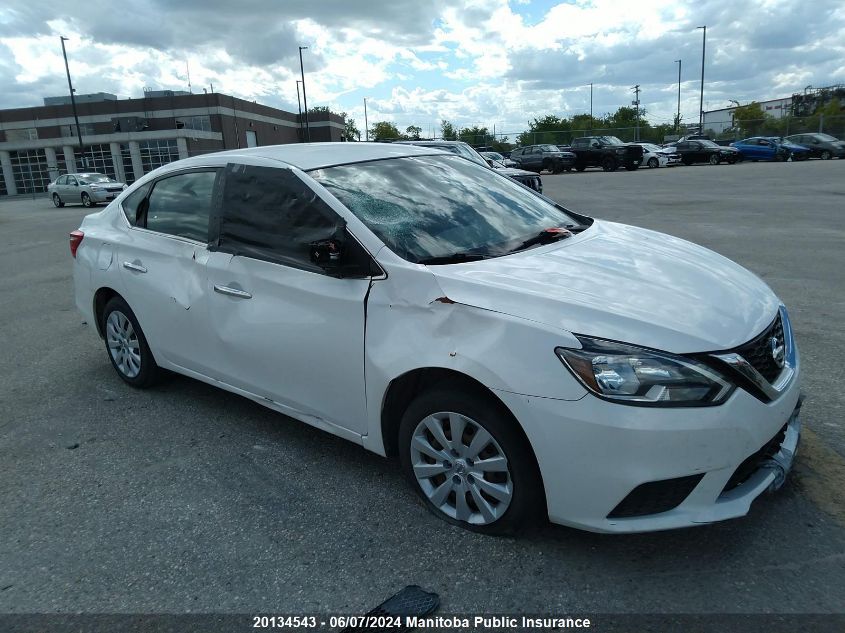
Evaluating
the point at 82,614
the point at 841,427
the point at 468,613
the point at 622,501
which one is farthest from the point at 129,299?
the point at 841,427

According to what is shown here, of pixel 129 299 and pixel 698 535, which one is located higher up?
pixel 129 299

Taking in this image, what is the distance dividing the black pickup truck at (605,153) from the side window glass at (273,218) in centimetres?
3567

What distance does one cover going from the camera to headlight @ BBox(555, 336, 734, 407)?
2.51 m

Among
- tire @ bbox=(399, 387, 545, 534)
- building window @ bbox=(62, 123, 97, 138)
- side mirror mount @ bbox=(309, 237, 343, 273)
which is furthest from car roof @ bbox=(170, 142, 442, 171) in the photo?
building window @ bbox=(62, 123, 97, 138)

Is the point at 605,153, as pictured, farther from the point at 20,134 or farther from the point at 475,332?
the point at 20,134

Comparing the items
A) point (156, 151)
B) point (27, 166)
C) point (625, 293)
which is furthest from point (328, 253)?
point (27, 166)

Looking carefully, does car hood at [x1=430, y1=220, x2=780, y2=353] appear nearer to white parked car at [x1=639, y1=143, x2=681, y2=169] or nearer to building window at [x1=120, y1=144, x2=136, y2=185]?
white parked car at [x1=639, y1=143, x2=681, y2=169]

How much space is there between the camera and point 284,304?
11.7 ft

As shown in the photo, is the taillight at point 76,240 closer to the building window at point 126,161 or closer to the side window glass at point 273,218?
the side window glass at point 273,218

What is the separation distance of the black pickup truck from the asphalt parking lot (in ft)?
110

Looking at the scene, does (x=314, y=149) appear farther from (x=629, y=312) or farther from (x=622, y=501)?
(x=622, y=501)

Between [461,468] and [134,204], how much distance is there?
3.34 meters

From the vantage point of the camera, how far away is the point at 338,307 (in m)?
3.29

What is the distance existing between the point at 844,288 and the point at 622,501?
589cm
